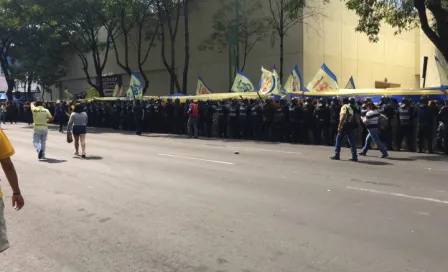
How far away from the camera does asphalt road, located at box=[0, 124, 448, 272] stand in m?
4.69

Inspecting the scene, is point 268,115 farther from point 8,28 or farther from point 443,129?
point 8,28

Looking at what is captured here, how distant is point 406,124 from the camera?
1462 cm

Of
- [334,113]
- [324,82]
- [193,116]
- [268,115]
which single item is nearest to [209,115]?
[193,116]

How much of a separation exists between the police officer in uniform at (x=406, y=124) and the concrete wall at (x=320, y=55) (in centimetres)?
1565

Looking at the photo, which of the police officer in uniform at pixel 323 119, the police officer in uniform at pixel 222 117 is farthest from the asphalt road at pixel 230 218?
the police officer in uniform at pixel 222 117

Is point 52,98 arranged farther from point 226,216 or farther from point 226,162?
point 226,216

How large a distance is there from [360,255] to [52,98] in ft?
191

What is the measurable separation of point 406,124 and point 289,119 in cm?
473

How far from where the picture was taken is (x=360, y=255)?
4.77m

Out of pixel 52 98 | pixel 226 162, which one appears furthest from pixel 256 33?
pixel 52 98

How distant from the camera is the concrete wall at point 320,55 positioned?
30.6 metres

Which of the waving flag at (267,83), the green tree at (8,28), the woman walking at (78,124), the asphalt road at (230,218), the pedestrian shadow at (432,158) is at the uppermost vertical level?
the green tree at (8,28)

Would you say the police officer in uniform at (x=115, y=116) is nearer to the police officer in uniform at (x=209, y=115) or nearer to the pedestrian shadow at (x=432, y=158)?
the police officer in uniform at (x=209, y=115)

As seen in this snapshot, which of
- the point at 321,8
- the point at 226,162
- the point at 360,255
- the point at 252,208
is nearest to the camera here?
the point at 360,255
